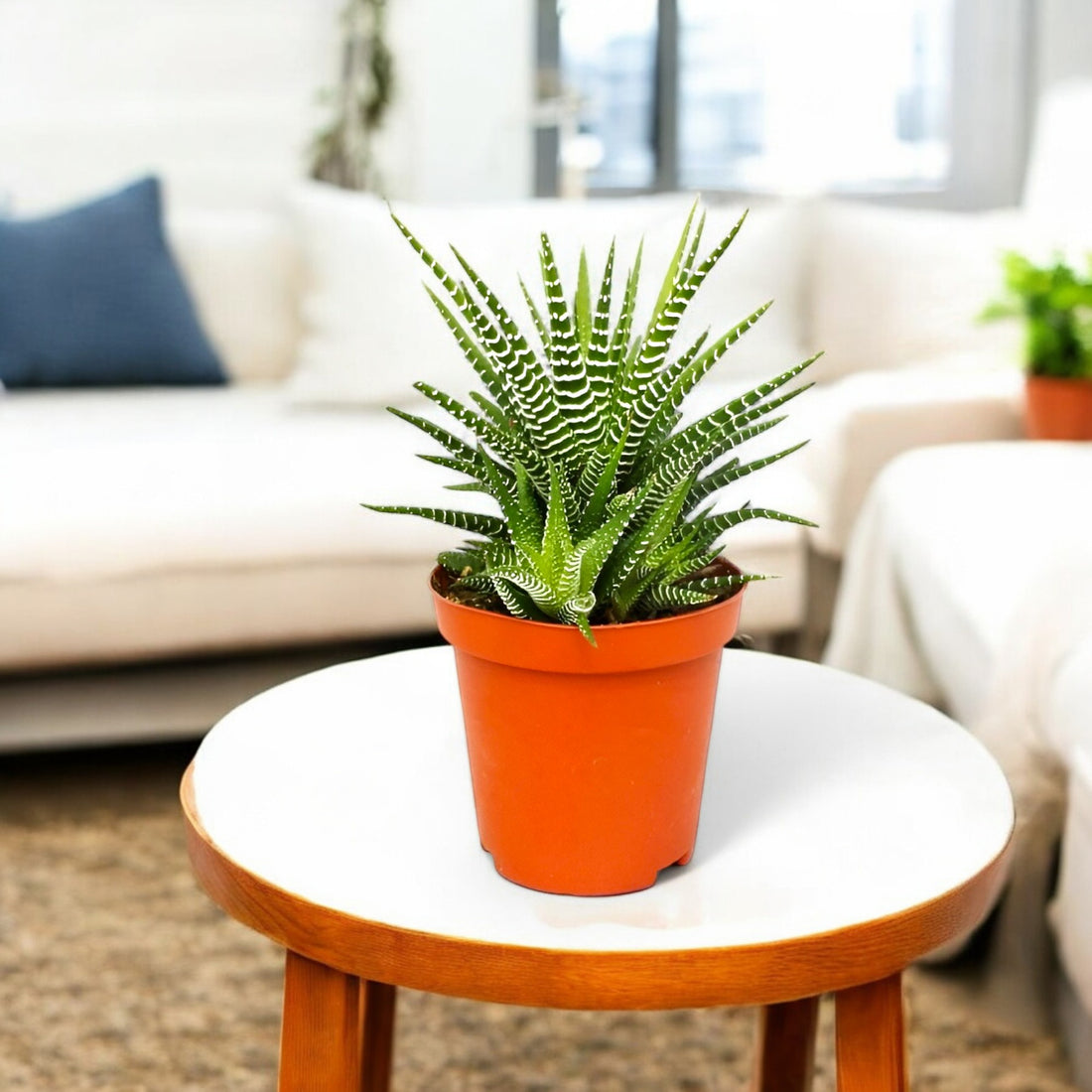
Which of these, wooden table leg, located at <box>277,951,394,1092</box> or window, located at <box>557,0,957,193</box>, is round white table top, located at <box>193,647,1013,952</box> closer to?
wooden table leg, located at <box>277,951,394,1092</box>

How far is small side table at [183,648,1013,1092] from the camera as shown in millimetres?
701

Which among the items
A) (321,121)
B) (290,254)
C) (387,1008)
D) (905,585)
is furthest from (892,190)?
(387,1008)

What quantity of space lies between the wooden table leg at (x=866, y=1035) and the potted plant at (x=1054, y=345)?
1565mm

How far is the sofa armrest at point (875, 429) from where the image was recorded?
7.34 ft

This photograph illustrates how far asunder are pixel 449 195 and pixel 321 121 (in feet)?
1.29

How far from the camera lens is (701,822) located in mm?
857

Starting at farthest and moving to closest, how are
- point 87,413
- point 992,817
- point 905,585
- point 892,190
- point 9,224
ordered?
point 892,190 < point 9,224 < point 87,413 < point 905,585 < point 992,817

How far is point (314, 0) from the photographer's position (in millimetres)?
3475

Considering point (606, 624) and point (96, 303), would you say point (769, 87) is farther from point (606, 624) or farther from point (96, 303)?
point (606, 624)

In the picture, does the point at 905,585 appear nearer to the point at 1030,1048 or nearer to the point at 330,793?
the point at 1030,1048

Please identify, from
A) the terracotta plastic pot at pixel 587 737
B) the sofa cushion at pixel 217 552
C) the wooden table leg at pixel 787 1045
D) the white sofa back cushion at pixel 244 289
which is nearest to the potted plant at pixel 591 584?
the terracotta plastic pot at pixel 587 737

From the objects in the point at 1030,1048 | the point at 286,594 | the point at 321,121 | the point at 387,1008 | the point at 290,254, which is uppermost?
the point at 321,121

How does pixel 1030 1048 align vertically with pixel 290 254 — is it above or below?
below

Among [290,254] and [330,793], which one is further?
[290,254]
